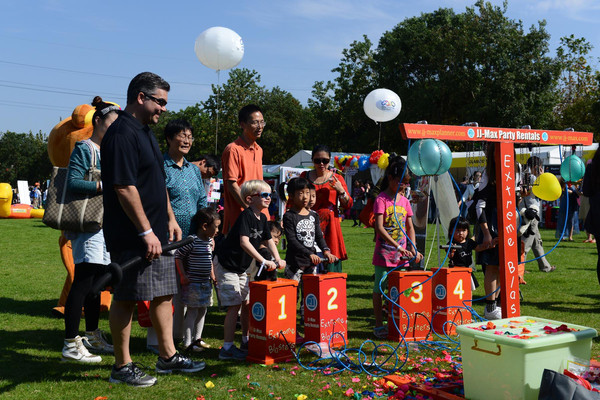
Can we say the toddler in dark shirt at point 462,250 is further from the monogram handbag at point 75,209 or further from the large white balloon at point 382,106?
the large white balloon at point 382,106

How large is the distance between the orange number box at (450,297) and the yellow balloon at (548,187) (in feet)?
4.19

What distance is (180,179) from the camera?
473 centimetres

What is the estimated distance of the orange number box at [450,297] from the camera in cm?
518

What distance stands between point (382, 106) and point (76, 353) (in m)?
10.1

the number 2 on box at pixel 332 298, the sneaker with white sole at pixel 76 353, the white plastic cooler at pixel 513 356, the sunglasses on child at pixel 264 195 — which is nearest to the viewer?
the white plastic cooler at pixel 513 356

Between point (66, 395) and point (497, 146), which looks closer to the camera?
point (66, 395)

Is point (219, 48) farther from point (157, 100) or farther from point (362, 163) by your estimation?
point (362, 163)

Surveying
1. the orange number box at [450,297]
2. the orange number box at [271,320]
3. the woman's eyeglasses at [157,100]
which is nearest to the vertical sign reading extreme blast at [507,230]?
the orange number box at [450,297]

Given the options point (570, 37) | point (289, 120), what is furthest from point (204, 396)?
point (289, 120)

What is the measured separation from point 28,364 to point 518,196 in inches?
190

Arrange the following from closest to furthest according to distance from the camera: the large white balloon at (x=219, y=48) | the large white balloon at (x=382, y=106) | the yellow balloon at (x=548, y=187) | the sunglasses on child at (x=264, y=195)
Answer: the sunglasses on child at (x=264, y=195)
the yellow balloon at (x=548, y=187)
the large white balloon at (x=219, y=48)
the large white balloon at (x=382, y=106)

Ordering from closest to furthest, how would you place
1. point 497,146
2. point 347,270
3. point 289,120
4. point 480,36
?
point 497,146 → point 347,270 → point 480,36 → point 289,120

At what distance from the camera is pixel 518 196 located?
586 centimetres

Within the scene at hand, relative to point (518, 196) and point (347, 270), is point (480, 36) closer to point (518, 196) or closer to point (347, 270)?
point (347, 270)
